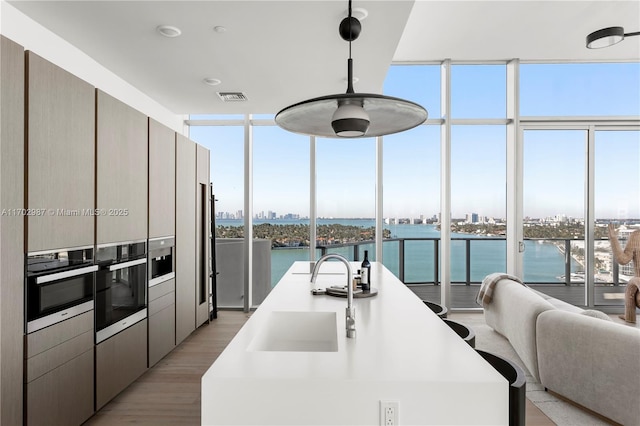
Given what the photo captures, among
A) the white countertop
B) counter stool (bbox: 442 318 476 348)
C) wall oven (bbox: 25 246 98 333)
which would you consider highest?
wall oven (bbox: 25 246 98 333)

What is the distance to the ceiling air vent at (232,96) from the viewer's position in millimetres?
4168

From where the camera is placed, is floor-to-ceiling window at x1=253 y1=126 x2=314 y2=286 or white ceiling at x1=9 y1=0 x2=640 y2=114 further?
floor-to-ceiling window at x1=253 y1=126 x2=314 y2=286

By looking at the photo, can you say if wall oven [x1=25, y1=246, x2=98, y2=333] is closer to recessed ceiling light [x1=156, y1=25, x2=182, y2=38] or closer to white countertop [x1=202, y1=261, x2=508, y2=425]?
white countertop [x1=202, y1=261, x2=508, y2=425]

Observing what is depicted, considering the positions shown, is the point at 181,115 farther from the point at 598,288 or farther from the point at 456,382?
the point at 598,288

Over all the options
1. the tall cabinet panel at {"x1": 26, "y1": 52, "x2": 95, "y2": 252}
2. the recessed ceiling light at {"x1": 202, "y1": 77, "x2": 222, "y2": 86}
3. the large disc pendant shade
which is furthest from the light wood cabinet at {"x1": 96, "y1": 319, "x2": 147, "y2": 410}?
the recessed ceiling light at {"x1": 202, "y1": 77, "x2": 222, "y2": 86}

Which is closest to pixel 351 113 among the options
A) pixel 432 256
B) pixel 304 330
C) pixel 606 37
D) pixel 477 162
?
pixel 304 330

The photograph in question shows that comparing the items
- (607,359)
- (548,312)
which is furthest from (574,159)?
(607,359)

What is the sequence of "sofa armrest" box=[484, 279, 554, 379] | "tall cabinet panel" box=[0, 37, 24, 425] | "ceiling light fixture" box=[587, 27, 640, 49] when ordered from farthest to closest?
"ceiling light fixture" box=[587, 27, 640, 49] → "sofa armrest" box=[484, 279, 554, 379] → "tall cabinet panel" box=[0, 37, 24, 425]

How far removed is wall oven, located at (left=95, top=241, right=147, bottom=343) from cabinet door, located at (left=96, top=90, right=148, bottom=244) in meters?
0.10

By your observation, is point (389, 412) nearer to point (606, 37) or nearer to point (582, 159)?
point (606, 37)

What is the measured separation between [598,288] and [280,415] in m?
5.64

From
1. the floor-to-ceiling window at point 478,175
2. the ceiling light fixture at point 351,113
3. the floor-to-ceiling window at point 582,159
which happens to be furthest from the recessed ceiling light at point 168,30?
the floor-to-ceiling window at point 582,159

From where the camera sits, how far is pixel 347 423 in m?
1.25

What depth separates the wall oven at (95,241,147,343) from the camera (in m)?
2.57
